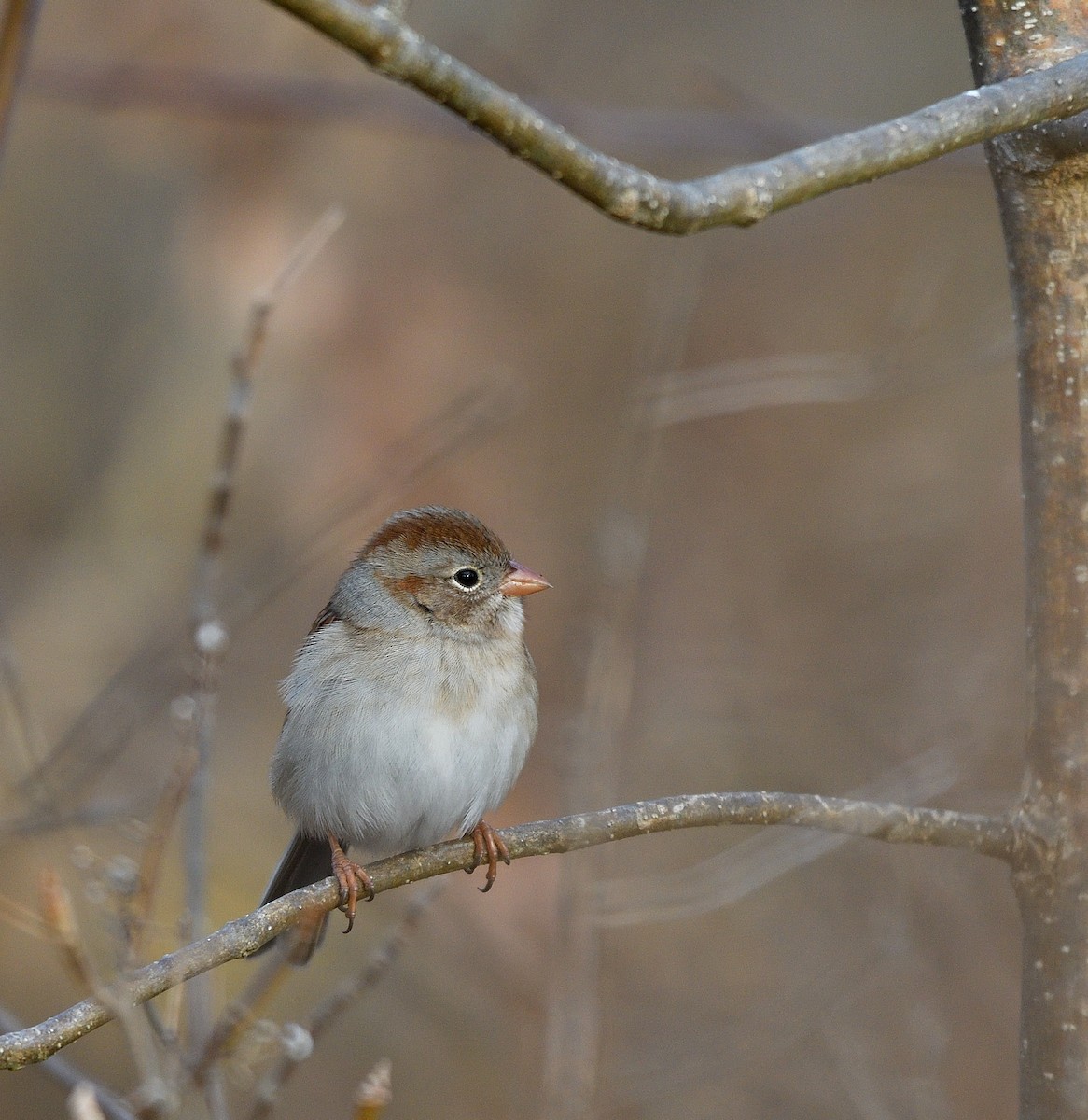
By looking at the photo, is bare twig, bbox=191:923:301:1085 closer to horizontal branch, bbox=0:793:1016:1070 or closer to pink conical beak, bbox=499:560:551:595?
horizontal branch, bbox=0:793:1016:1070

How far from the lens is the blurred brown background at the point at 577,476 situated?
559 cm

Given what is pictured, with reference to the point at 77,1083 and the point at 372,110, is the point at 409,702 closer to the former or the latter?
the point at 77,1083

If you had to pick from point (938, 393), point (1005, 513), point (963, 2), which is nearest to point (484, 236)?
point (938, 393)

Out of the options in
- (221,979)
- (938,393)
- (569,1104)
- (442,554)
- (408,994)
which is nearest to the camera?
(569,1104)

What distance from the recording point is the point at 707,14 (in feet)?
32.4

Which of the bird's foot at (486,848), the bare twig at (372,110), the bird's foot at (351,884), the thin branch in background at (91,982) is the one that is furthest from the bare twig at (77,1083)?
the bare twig at (372,110)

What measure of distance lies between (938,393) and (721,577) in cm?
180

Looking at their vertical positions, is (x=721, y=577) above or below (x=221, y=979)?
above

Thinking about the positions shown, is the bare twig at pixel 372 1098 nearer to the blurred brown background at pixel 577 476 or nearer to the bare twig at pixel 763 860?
the bare twig at pixel 763 860

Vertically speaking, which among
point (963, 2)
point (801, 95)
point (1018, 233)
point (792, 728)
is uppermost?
point (801, 95)

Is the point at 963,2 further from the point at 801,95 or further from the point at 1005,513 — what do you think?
the point at 801,95

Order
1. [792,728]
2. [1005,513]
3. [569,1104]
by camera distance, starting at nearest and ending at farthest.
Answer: [569,1104], [792,728], [1005,513]

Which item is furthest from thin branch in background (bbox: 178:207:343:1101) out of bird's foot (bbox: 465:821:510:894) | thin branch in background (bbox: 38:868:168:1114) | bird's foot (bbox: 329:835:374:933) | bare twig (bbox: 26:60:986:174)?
bare twig (bbox: 26:60:986:174)

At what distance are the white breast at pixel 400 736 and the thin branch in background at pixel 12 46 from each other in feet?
6.69
